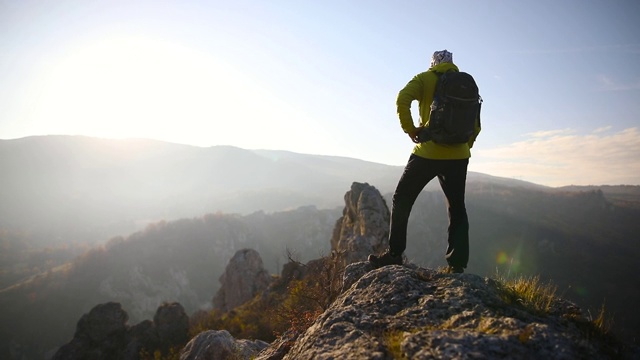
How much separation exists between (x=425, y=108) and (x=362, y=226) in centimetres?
1948

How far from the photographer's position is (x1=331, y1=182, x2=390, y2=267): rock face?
19.0m

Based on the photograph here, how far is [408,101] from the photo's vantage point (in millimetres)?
4402

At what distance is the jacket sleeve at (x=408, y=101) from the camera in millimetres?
4391

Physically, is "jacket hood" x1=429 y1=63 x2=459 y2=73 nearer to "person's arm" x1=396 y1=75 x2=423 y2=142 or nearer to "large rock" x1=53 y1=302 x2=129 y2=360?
"person's arm" x1=396 y1=75 x2=423 y2=142

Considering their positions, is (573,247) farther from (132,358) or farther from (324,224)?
(132,358)

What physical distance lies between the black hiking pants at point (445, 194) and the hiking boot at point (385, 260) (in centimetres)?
21

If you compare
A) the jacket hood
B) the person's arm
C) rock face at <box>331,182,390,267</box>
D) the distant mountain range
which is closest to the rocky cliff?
the person's arm

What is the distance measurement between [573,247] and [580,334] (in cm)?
10338

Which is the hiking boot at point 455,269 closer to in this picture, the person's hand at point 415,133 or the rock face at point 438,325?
the rock face at point 438,325

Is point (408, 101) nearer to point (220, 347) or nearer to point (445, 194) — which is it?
point (445, 194)

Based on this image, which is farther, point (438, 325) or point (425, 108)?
point (425, 108)

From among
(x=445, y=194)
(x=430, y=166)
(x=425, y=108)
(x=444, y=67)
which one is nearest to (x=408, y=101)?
(x=425, y=108)

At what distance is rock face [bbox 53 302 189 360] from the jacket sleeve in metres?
27.2

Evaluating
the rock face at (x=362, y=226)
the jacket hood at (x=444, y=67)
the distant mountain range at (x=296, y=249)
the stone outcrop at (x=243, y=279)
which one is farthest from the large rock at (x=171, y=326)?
the jacket hood at (x=444, y=67)
